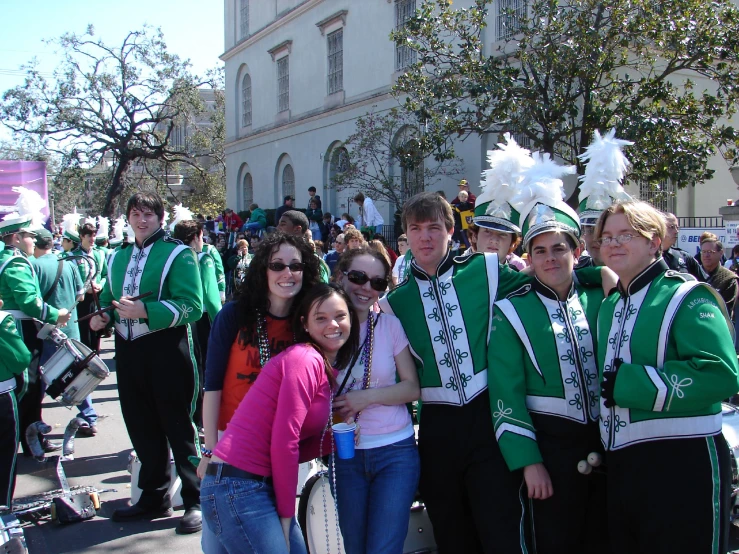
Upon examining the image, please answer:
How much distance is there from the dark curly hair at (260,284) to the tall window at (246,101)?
2962cm

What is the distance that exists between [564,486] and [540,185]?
4.29ft

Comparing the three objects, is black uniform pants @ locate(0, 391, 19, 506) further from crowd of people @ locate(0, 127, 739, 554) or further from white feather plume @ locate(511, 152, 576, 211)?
white feather plume @ locate(511, 152, 576, 211)

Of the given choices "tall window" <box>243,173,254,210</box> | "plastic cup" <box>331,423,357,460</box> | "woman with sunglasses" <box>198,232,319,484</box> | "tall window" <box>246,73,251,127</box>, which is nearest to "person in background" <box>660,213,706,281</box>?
"woman with sunglasses" <box>198,232,319,484</box>

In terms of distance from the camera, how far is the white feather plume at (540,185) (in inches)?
117

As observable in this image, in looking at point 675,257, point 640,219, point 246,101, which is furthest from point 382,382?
point 246,101

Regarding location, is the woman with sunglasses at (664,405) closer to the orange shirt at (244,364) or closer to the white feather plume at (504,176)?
the white feather plume at (504,176)

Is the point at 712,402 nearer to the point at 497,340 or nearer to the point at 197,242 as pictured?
the point at 497,340

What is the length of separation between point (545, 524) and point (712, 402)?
807 mm

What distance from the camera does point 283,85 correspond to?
27.7m

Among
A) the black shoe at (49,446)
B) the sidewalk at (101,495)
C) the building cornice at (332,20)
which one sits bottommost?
the sidewalk at (101,495)

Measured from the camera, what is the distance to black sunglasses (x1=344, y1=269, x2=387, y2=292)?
9.55ft

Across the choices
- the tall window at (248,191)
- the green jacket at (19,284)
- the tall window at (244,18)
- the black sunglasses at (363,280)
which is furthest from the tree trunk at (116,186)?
the black sunglasses at (363,280)

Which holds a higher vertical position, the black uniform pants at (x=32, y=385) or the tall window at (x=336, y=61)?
the tall window at (x=336, y=61)

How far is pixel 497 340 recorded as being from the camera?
2768 millimetres
